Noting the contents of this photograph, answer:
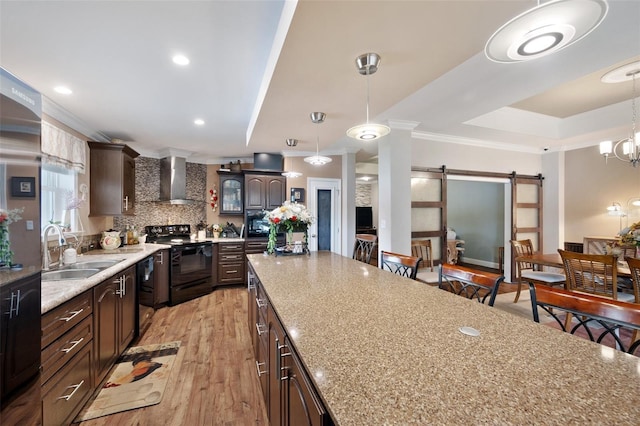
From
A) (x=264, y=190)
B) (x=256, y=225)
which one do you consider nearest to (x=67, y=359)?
(x=256, y=225)

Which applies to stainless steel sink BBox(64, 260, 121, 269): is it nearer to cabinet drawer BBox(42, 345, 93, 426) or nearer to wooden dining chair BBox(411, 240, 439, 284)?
cabinet drawer BBox(42, 345, 93, 426)

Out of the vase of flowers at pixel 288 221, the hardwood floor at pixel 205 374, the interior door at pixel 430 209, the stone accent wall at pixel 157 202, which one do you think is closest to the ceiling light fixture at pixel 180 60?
the vase of flowers at pixel 288 221

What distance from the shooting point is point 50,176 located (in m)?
2.98

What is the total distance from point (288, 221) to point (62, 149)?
2.69m

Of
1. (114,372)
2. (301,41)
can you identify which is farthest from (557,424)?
(114,372)

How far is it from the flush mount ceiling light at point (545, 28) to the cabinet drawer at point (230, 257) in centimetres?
460

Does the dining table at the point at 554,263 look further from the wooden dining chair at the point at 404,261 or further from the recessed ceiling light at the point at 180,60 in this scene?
the recessed ceiling light at the point at 180,60

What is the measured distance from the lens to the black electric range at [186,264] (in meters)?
4.09

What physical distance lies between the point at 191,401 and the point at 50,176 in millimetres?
2912

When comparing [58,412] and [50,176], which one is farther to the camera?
[50,176]

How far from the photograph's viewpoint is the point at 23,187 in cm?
Answer: 78

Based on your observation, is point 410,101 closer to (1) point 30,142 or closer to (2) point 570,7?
(2) point 570,7

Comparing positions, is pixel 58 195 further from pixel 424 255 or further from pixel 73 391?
pixel 424 255

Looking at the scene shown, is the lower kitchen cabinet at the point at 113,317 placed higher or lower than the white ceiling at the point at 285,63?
lower
